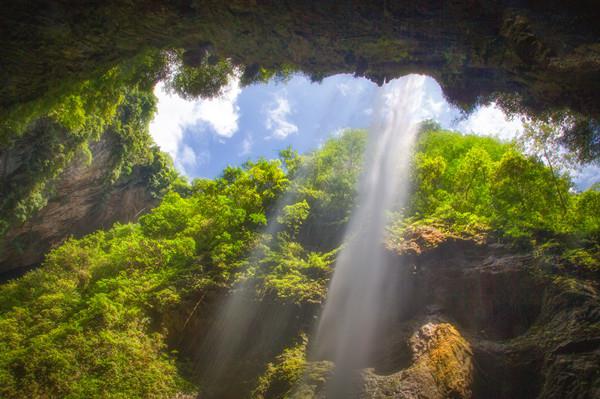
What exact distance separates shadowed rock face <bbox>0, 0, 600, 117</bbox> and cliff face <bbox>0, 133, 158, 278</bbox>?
565 inches

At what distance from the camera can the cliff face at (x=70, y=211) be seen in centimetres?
2080

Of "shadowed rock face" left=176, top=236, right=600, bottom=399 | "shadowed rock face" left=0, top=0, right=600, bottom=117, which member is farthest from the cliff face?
"shadowed rock face" left=176, top=236, right=600, bottom=399

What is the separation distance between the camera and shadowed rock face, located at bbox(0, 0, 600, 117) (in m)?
6.21

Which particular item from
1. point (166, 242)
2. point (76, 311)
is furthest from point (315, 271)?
point (76, 311)

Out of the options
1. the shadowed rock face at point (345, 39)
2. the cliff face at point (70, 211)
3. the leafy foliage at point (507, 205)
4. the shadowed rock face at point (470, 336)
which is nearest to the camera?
the shadowed rock face at point (345, 39)

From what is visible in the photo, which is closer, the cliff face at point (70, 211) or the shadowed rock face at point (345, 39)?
the shadowed rock face at point (345, 39)

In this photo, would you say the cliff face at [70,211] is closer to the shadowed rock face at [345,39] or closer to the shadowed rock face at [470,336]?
the shadowed rock face at [345,39]

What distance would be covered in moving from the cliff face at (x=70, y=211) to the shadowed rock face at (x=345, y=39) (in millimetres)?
14351

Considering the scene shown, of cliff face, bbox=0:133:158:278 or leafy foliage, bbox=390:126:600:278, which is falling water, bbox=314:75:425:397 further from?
cliff face, bbox=0:133:158:278

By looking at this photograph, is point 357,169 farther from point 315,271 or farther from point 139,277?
point 139,277

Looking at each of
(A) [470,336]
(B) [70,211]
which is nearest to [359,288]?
(A) [470,336]

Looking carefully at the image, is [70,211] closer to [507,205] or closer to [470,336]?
[470,336]

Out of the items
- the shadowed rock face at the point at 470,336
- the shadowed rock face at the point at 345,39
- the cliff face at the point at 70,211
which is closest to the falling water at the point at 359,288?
the shadowed rock face at the point at 470,336

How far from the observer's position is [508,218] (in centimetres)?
1343
